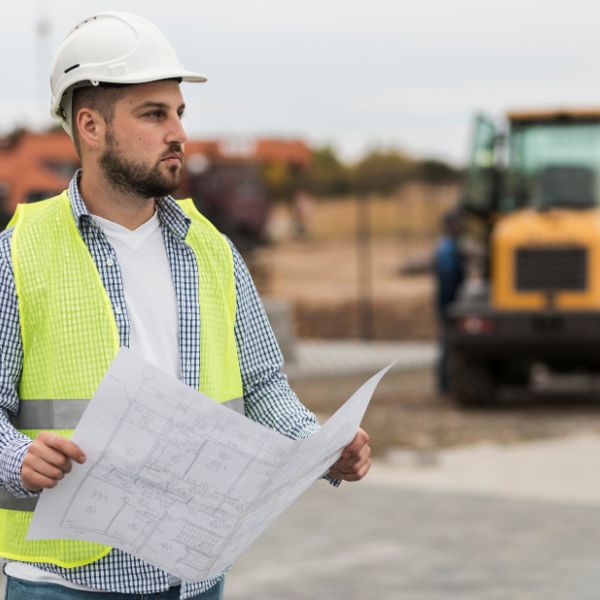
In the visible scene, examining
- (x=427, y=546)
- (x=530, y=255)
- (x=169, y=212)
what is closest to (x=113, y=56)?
(x=169, y=212)

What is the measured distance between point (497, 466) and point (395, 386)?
6.51 m

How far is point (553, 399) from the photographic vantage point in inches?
614

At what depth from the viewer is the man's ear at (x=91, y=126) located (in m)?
2.80

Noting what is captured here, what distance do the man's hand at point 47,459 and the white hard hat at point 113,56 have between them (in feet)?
2.15

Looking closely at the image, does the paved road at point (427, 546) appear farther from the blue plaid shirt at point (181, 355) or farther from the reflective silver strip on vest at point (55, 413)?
the reflective silver strip on vest at point (55, 413)

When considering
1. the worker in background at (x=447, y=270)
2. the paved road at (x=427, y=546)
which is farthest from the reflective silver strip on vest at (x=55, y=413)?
the worker in background at (x=447, y=270)

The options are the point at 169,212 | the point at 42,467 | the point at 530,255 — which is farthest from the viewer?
the point at 530,255

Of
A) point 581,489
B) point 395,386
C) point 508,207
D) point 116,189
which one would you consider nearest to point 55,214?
point 116,189

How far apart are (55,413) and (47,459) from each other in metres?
0.23

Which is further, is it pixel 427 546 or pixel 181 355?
pixel 427 546

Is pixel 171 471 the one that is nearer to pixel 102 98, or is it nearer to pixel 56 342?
pixel 56 342

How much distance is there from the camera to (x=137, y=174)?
2781 mm

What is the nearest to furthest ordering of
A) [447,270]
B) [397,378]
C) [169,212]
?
[169,212] < [447,270] < [397,378]

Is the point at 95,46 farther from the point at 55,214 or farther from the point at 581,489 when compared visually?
the point at 581,489
